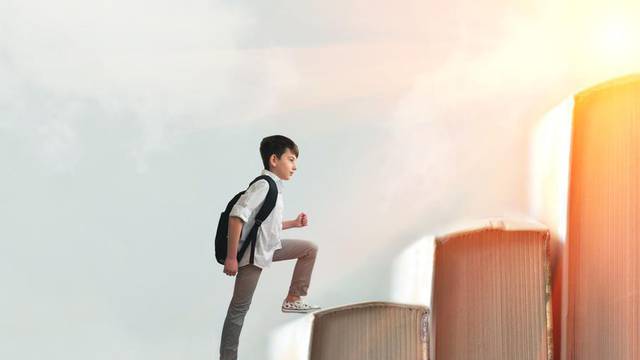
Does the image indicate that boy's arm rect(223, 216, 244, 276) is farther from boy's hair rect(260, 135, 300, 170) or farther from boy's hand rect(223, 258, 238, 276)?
boy's hair rect(260, 135, 300, 170)

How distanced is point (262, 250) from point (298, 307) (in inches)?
4.7

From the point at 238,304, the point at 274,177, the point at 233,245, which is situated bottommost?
the point at 238,304

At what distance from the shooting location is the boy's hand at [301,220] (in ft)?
5.32

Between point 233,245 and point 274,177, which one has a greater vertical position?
point 274,177

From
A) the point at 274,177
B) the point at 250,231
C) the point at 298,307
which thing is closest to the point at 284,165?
the point at 274,177

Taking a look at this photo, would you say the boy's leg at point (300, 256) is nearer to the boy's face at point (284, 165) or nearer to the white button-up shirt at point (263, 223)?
the white button-up shirt at point (263, 223)

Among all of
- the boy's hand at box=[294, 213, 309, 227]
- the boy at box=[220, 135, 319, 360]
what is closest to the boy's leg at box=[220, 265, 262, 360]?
the boy at box=[220, 135, 319, 360]

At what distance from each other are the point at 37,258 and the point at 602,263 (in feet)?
3.17

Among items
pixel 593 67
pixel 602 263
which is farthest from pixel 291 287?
pixel 593 67

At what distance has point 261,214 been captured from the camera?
1.60 meters

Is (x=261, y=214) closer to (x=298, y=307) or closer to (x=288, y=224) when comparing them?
(x=288, y=224)

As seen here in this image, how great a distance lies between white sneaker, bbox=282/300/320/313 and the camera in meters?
1.60

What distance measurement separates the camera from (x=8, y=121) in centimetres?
159

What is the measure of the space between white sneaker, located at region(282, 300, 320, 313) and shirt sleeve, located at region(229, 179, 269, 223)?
0.17 m
